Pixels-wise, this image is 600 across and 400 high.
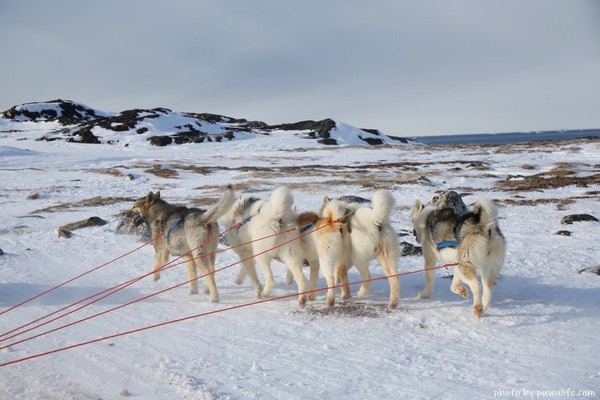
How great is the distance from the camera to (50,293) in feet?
22.0

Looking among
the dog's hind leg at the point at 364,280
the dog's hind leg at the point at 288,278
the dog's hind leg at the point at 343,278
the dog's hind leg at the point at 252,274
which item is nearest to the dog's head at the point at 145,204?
the dog's hind leg at the point at 252,274

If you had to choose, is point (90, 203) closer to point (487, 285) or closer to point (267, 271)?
point (267, 271)

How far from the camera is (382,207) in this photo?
5.54m

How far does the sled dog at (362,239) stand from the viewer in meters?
5.62

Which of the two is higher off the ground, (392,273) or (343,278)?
(392,273)

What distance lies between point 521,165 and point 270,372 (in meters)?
31.5

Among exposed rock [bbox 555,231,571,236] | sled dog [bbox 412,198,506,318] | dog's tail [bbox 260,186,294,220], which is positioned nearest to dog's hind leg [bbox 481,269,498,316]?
sled dog [bbox 412,198,506,318]

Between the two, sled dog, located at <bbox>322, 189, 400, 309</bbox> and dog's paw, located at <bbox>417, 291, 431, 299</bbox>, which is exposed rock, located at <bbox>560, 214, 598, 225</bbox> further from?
sled dog, located at <bbox>322, 189, 400, 309</bbox>

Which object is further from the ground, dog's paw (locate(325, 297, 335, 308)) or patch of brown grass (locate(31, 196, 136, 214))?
patch of brown grass (locate(31, 196, 136, 214))

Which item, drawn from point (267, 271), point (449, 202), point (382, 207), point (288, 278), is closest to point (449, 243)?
point (382, 207)

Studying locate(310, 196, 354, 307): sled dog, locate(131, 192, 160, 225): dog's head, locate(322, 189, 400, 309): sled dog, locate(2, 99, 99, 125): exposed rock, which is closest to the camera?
locate(322, 189, 400, 309): sled dog

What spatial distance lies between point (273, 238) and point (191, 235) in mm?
1363

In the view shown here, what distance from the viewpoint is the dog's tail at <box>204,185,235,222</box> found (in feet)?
21.3

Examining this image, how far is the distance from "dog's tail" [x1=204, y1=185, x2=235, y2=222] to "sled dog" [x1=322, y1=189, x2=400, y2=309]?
1.48m
